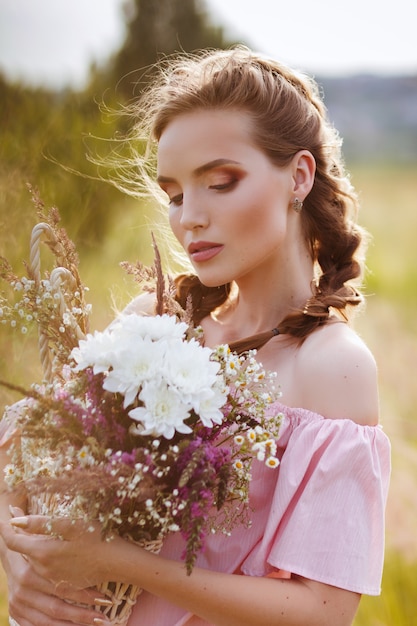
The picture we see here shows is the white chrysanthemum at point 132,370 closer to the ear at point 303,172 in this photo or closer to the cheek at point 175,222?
the cheek at point 175,222

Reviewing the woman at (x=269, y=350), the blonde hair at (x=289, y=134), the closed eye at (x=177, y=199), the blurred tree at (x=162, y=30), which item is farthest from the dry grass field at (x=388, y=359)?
the blurred tree at (x=162, y=30)

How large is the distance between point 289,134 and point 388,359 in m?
5.80

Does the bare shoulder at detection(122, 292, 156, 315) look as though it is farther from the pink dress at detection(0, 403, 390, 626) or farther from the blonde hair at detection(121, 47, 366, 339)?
the pink dress at detection(0, 403, 390, 626)

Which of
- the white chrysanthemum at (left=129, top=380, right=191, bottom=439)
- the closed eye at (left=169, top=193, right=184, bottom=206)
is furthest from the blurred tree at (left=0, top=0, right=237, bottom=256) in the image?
the white chrysanthemum at (left=129, top=380, right=191, bottom=439)

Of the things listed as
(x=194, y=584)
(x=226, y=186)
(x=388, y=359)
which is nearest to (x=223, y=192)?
(x=226, y=186)

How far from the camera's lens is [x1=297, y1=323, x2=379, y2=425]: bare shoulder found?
6.29 ft

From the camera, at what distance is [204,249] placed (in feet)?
6.97

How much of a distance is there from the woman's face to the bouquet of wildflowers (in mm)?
459

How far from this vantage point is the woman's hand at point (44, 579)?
1.76m

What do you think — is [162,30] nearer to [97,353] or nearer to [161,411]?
[97,353]

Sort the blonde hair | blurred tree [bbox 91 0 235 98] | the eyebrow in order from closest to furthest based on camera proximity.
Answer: the eyebrow, the blonde hair, blurred tree [bbox 91 0 235 98]

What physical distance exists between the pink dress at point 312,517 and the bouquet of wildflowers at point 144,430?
0.20 metres

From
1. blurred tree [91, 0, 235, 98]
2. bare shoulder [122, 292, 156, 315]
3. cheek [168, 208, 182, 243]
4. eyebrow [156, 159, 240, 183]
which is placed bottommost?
bare shoulder [122, 292, 156, 315]

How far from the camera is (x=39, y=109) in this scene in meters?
4.21
